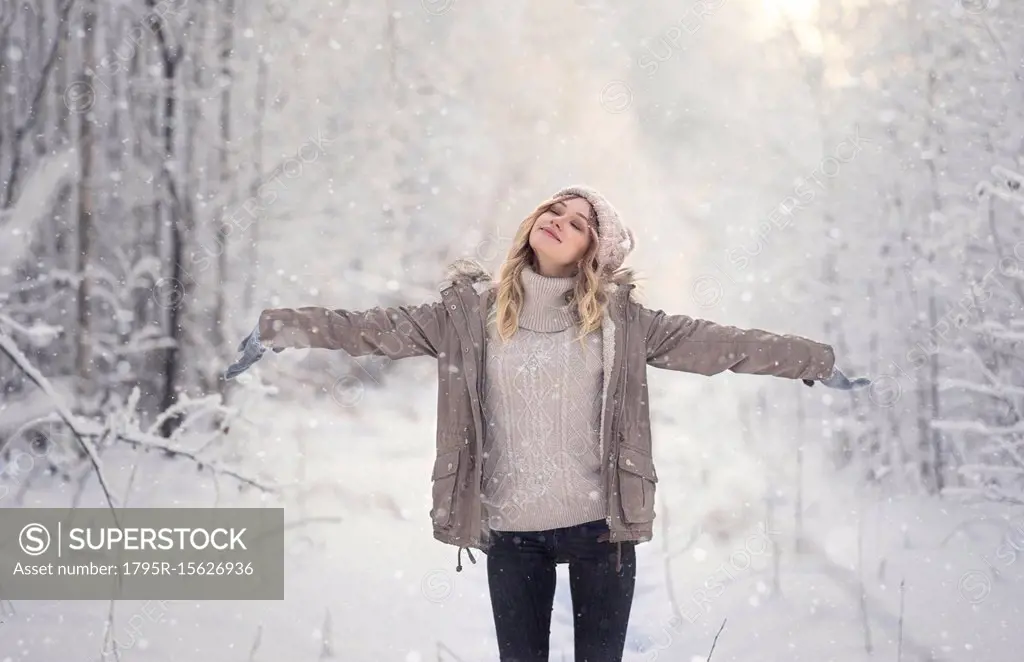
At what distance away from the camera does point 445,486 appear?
1759mm

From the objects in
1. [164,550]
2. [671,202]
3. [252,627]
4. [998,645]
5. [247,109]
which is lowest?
[998,645]

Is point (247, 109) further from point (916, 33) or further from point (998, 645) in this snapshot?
point (998, 645)

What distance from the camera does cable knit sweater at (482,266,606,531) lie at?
1.75 meters

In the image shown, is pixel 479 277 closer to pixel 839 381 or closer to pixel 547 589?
pixel 547 589

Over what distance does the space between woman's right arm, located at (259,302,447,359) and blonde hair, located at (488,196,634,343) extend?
0.49ft

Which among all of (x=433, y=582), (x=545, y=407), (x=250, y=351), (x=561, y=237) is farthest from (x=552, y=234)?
(x=433, y=582)

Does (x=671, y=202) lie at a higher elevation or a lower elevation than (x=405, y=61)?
lower

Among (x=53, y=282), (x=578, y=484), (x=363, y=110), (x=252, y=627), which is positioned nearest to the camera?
(x=578, y=484)

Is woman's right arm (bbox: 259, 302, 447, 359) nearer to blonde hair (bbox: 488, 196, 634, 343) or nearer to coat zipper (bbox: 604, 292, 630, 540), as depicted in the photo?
blonde hair (bbox: 488, 196, 634, 343)

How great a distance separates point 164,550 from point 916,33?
4.68m

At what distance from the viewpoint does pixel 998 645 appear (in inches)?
145

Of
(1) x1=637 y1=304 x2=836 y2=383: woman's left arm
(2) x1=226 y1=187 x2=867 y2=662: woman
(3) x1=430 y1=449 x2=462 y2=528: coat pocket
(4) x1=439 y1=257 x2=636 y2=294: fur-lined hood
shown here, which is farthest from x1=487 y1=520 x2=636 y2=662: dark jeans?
(4) x1=439 y1=257 x2=636 y2=294: fur-lined hood

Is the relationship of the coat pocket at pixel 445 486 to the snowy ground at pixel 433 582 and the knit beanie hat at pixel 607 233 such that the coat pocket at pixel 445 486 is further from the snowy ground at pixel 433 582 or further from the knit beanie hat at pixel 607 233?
the snowy ground at pixel 433 582

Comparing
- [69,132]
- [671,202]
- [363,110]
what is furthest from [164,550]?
[671,202]
